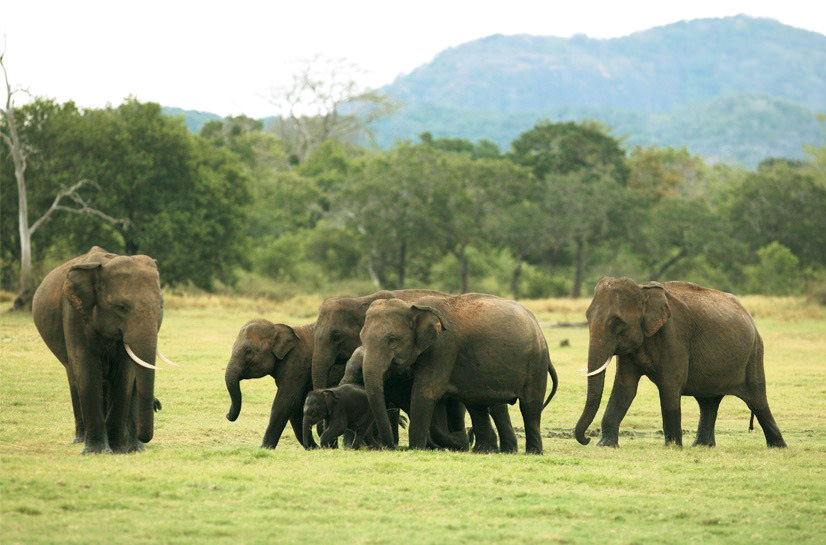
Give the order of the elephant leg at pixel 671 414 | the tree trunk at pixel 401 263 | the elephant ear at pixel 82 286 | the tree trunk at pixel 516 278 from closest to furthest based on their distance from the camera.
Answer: the elephant ear at pixel 82 286
the elephant leg at pixel 671 414
the tree trunk at pixel 401 263
the tree trunk at pixel 516 278

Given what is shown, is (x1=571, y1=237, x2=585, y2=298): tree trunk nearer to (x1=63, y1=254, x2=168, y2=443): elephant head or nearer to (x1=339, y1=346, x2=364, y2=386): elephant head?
(x1=339, y1=346, x2=364, y2=386): elephant head

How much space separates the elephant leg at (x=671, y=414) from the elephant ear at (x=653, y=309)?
735 mm

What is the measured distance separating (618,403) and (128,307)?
239 inches

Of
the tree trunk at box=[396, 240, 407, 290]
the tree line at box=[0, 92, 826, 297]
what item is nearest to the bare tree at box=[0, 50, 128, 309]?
the tree line at box=[0, 92, 826, 297]

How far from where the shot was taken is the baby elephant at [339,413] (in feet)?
45.5

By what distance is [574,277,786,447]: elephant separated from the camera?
49.6 ft

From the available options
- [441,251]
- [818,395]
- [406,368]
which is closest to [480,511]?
[406,368]

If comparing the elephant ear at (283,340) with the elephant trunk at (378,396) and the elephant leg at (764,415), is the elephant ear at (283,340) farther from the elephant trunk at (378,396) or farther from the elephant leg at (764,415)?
the elephant leg at (764,415)

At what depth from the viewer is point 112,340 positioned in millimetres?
13008

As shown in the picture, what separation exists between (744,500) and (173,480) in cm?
479

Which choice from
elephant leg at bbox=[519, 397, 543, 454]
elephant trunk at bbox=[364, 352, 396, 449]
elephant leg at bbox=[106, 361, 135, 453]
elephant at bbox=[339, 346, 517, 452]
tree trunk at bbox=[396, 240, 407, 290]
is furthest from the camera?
tree trunk at bbox=[396, 240, 407, 290]

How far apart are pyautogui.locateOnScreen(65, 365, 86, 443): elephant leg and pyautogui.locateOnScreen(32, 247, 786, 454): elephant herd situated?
2 cm

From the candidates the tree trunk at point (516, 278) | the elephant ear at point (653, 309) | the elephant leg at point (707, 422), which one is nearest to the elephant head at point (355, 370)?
the elephant ear at point (653, 309)

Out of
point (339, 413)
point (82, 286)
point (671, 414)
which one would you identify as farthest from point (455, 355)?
point (82, 286)
